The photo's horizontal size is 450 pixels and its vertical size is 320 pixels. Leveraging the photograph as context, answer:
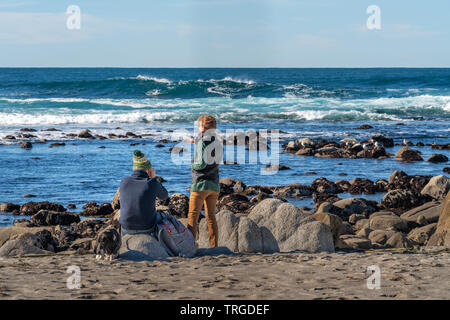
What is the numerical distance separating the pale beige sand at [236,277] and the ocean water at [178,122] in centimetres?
666

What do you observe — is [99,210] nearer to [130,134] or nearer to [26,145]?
[26,145]

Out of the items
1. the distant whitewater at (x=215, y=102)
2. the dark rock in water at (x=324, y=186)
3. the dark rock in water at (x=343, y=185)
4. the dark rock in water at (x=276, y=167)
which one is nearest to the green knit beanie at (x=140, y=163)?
the dark rock in water at (x=324, y=186)

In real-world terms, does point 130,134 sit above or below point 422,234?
above

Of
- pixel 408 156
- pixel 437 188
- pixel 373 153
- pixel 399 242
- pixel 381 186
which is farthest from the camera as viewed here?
pixel 373 153

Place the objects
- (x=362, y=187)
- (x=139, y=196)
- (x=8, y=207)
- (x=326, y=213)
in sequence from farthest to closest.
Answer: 1. (x=362, y=187)
2. (x=8, y=207)
3. (x=326, y=213)
4. (x=139, y=196)

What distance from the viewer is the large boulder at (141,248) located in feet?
24.0

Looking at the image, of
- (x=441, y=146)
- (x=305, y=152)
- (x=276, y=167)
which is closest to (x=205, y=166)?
(x=276, y=167)

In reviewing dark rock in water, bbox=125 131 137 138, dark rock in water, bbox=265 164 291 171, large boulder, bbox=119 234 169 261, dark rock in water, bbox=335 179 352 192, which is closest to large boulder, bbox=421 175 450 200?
dark rock in water, bbox=335 179 352 192

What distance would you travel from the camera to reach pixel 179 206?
12297mm

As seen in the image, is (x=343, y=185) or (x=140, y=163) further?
(x=343, y=185)

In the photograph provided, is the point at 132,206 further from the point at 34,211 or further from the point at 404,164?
the point at 404,164

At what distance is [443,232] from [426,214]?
Answer: 98.2 inches

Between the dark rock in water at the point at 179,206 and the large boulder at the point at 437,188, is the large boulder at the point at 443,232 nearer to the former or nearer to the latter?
the large boulder at the point at 437,188
